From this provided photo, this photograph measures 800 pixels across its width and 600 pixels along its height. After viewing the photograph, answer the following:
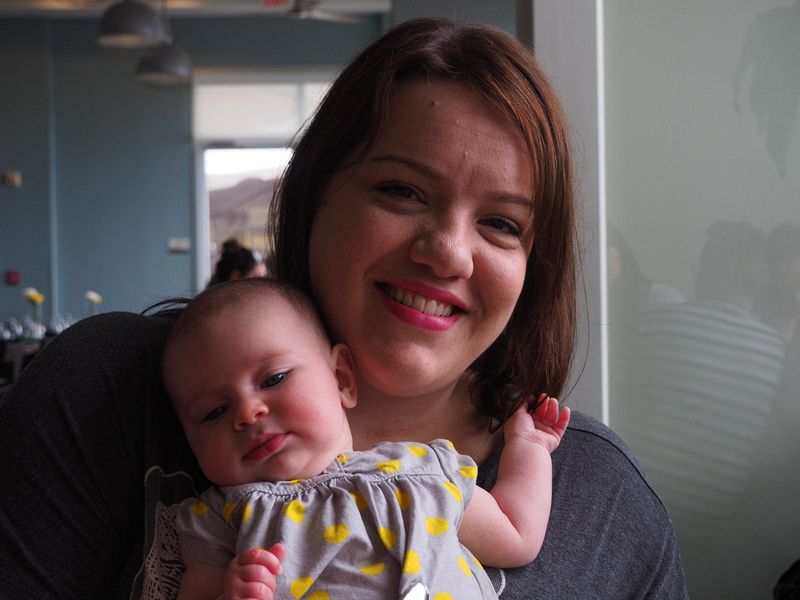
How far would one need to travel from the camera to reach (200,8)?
999 centimetres

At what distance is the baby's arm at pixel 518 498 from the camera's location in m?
1.24

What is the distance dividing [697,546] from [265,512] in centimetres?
123

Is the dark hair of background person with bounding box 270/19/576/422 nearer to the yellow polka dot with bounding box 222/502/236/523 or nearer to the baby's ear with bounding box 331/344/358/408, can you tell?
the baby's ear with bounding box 331/344/358/408

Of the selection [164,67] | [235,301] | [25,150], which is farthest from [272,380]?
[25,150]

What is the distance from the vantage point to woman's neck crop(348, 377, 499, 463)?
1.42 meters

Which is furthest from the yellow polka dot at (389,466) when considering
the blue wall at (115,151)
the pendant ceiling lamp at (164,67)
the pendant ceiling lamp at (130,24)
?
the blue wall at (115,151)

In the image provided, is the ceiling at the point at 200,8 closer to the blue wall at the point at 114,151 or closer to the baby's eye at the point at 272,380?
the blue wall at the point at 114,151

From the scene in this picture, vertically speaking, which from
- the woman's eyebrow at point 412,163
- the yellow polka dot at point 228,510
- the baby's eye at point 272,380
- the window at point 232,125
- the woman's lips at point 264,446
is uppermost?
the window at point 232,125

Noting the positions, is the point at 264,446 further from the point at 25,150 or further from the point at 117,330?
the point at 25,150

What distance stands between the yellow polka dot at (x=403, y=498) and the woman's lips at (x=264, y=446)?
0.16 metres

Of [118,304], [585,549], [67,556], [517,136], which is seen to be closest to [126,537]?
[67,556]

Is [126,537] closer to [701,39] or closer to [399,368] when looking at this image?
[399,368]

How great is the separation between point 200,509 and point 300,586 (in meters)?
0.17

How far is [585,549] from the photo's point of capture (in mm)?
1396
